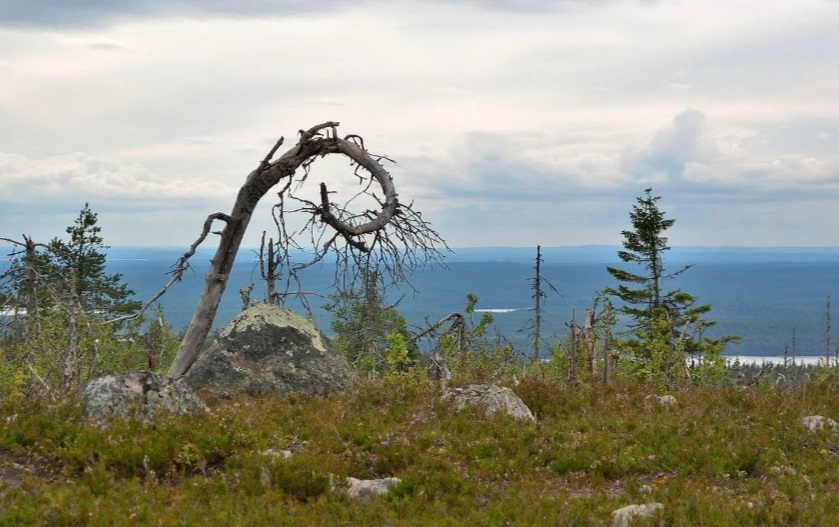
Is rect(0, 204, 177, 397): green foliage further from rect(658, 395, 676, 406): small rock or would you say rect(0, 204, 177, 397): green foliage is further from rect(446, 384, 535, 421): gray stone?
rect(658, 395, 676, 406): small rock

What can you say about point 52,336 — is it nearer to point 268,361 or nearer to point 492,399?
point 268,361

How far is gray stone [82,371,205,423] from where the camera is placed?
10227mm

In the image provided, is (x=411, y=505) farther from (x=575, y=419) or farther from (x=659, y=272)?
(x=659, y=272)

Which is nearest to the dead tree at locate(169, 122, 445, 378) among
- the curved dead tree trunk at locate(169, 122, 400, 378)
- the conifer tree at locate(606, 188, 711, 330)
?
the curved dead tree trunk at locate(169, 122, 400, 378)

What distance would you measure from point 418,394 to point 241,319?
416cm

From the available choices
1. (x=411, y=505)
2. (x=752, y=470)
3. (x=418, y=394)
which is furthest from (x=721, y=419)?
(x=411, y=505)

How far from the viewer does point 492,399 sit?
1268 centimetres

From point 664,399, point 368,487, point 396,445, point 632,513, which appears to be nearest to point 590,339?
point 664,399

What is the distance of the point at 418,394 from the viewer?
13.3m

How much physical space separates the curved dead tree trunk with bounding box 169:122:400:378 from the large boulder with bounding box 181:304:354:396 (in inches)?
30.5

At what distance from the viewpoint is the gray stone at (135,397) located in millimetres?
10227

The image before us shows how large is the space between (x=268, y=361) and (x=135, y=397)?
372cm

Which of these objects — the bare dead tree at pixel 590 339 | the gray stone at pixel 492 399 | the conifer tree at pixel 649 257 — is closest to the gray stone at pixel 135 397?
the gray stone at pixel 492 399

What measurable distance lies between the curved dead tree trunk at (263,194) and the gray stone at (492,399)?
3.67m
